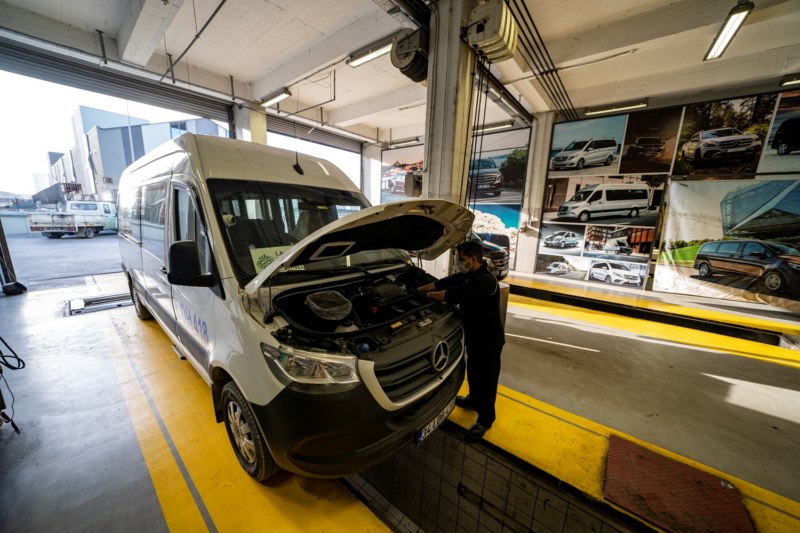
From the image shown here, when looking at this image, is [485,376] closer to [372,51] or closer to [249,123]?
[372,51]

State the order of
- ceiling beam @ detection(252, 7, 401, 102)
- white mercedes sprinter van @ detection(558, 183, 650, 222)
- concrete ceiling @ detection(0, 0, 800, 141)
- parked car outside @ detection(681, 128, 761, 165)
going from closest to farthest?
concrete ceiling @ detection(0, 0, 800, 141) → ceiling beam @ detection(252, 7, 401, 102) → parked car outside @ detection(681, 128, 761, 165) → white mercedes sprinter van @ detection(558, 183, 650, 222)

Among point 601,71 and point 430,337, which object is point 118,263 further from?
point 601,71

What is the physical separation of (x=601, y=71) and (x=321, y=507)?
877 centimetres

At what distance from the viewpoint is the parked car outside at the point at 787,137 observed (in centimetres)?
561

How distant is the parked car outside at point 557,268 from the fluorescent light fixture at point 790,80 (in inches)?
211

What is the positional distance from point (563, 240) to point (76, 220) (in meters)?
21.1

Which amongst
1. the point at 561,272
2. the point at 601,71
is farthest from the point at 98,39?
the point at 561,272

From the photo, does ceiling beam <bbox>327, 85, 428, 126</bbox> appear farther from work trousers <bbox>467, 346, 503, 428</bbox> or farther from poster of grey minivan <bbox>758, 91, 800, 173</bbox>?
poster of grey minivan <bbox>758, 91, 800, 173</bbox>

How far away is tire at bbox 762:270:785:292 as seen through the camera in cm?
586

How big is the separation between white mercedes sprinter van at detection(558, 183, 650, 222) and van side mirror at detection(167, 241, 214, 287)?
358 inches

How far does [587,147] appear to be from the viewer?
7695 mm

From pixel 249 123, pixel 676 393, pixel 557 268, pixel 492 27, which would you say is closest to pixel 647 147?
pixel 557 268

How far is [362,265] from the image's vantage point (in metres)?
2.31

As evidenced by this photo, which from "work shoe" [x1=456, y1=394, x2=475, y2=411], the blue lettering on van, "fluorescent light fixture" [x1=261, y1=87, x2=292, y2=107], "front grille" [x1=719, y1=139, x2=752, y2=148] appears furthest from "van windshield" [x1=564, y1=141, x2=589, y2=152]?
the blue lettering on van
